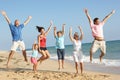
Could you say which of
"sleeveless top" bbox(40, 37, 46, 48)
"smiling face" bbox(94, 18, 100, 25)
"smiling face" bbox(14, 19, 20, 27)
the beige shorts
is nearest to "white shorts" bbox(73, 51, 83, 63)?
the beige shorts

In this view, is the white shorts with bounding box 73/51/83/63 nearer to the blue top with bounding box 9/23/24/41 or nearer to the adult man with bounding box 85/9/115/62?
the adult man with bounding box 85/9/115/62

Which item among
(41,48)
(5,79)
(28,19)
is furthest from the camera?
(28,19)

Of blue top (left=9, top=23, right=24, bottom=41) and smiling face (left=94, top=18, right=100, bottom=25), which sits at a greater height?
smiling face (left=94, top=18, right=100, bottom=25)

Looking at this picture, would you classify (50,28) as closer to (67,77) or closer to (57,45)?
(57,45)

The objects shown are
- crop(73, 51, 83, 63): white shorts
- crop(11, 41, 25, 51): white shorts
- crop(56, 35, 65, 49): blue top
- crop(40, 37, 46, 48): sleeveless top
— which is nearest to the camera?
crop(73, 51, 83, 63): white shorts

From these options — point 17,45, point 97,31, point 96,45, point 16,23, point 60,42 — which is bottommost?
point 96,45

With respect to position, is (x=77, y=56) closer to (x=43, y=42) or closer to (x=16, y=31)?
(x=43, y=42)

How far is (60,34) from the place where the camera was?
18.3m

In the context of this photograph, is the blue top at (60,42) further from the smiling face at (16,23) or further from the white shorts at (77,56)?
the smiling face at (16,23)

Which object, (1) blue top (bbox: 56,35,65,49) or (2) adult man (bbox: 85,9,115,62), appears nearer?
(2) adult man (bbox: 85,9,115,62)

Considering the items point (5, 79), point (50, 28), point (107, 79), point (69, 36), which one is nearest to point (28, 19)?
point (50, 28)

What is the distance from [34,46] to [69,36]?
187cm

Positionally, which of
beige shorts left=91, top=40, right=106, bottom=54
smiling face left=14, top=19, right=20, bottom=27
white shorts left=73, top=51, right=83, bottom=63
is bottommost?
white shorts left=73, top=51, right=83, bottom=63

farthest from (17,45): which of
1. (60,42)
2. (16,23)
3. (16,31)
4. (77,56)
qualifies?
(77,56)
